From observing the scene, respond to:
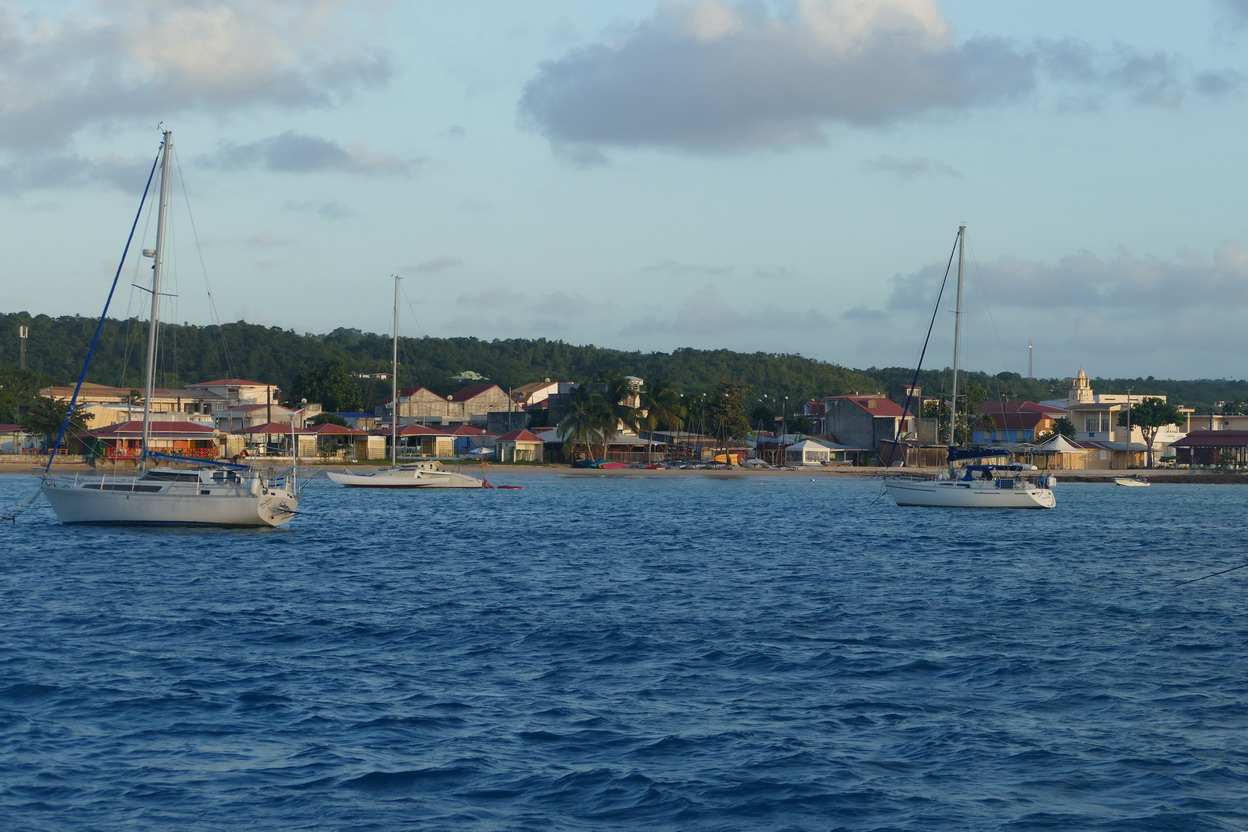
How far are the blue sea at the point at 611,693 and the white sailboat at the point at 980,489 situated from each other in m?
25.7

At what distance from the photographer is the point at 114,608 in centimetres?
2397

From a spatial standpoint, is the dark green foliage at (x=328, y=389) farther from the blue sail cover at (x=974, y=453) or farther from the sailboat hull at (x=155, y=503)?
the sailboat hull at (x=155, y=503)

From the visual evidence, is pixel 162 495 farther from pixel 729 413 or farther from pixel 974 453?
pixel 729 413

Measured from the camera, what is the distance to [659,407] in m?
121

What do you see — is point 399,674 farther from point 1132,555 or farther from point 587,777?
point 1132,555

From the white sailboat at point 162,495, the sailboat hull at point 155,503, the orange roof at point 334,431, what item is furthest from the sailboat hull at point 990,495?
the orange roof at point 334,431

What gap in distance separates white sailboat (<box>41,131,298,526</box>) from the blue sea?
2.44m

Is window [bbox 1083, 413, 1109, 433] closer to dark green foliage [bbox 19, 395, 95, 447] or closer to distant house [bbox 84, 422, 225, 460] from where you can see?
distant house [bbox 84, 422, 225, 460]

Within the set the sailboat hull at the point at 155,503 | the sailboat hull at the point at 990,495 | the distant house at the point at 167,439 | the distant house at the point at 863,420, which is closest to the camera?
the sailboat hull at the point at 155,503

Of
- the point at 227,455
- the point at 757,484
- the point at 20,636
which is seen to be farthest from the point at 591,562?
the point at 227,455

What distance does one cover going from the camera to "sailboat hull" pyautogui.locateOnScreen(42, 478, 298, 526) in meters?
38.3

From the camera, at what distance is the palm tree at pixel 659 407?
12138 centimetres

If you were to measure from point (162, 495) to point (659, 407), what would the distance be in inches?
3346

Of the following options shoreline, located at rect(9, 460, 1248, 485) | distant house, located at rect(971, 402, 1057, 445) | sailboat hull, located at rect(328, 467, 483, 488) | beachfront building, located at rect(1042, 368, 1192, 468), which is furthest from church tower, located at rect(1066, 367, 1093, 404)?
sailboat hull, located at rect(328, 467, 483, 488)
